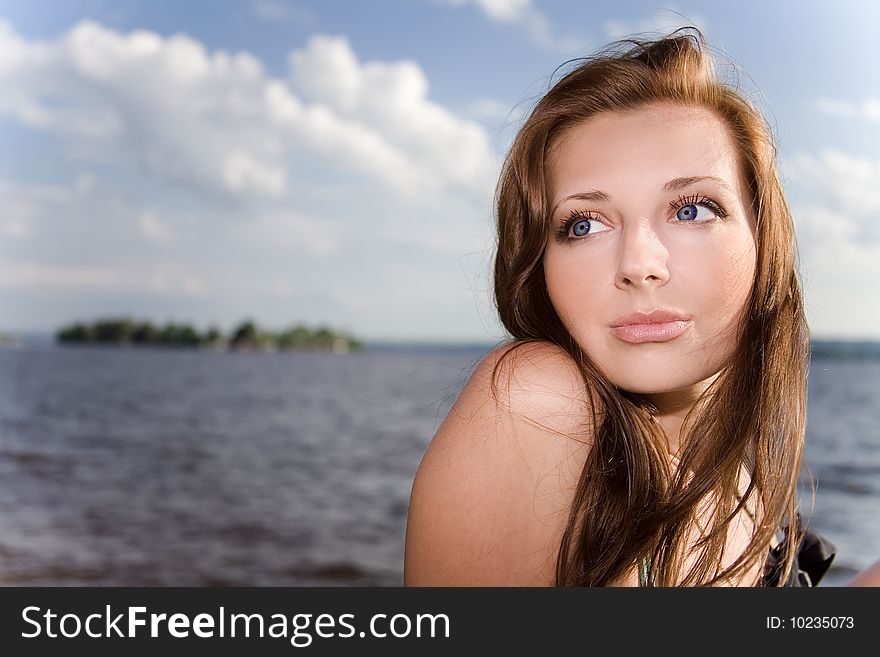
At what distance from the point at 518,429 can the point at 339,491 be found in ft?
32.6

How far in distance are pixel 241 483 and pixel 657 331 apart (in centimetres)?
1100

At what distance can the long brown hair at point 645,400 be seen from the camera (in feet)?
4.33

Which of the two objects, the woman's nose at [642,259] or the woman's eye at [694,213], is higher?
the woman's eye at [694,213]

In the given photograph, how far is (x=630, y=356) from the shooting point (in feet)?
4.40

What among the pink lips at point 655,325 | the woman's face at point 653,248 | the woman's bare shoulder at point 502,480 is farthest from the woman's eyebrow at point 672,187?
the woman's bare shoulder at point 502,480

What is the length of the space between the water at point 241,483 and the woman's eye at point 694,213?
45 centimetres

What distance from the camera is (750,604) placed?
136 centimetres

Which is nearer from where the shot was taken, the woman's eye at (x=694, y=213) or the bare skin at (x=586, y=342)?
the bare skin at (x=586, y=342)

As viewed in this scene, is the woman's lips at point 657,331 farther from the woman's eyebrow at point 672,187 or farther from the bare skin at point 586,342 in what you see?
the woman's eyebrow at point 672,187

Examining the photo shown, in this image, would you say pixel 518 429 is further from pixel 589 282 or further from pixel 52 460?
pixel 52 460

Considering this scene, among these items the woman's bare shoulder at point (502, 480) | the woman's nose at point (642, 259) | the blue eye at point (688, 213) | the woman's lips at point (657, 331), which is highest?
the blue eye at point (688, 213)

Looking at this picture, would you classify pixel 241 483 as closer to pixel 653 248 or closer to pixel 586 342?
pixel 586 342

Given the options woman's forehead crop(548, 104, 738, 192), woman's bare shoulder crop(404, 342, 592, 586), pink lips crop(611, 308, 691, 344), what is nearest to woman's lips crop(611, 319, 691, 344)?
pink lips crop(611, 308, 691, 344)

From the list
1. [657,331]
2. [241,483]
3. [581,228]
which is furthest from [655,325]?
[241,483]
